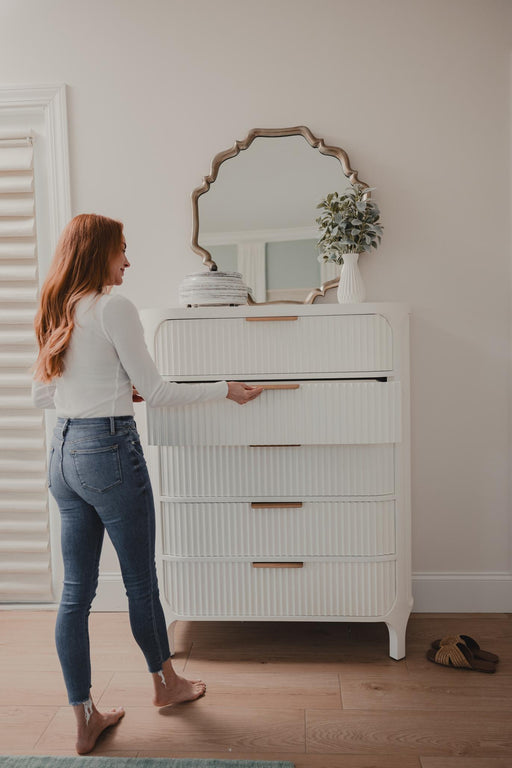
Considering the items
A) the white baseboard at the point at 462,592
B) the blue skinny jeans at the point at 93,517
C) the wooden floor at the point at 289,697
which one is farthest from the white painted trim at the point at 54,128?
the white baseboard at the point at 462,592

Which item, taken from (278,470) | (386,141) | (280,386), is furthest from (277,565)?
(386,141)

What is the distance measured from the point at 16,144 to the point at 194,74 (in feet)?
2.53

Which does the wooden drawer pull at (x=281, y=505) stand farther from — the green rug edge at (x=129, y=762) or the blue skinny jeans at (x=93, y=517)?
the green rug edge at (x=129, y=762)

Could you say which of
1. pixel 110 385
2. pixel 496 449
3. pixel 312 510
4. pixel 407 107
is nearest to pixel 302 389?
pixel 312 510

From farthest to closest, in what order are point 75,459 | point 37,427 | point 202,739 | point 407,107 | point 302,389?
point 37,427 < point 407,107 < point 302,389 < point 202,739 < point 75,459

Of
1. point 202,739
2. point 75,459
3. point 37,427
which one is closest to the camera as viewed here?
point 75,459

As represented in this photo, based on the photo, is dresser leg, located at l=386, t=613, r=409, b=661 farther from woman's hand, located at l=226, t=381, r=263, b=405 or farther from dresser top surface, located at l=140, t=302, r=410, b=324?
dresser top surface, located at l=140, t=302, r=410, b=324

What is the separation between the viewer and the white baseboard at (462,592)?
101 inches

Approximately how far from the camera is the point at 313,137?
246 centimetres

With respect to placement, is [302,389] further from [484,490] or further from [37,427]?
[37,427]

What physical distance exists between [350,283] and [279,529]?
0.91 m

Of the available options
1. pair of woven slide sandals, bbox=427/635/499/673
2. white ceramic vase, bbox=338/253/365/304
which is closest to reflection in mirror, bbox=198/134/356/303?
white ceramic vase, bbox=338/253/365/304

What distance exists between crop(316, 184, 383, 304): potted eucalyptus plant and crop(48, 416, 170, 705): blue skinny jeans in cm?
102

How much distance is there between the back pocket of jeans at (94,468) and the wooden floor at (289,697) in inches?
29.4
